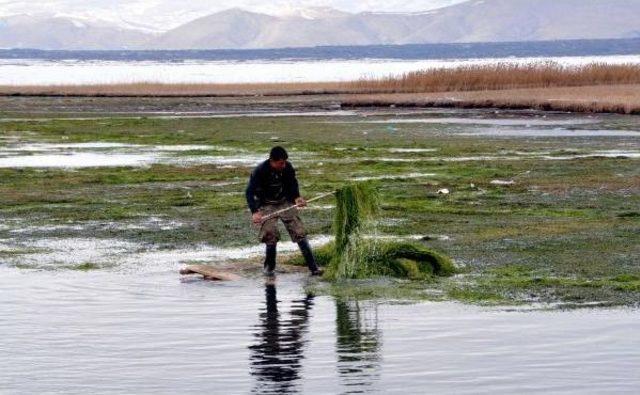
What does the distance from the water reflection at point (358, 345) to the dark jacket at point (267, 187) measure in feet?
7.32

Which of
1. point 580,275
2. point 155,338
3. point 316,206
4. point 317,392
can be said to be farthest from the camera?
point 316,206

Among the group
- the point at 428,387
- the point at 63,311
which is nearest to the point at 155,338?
the point at 63,311

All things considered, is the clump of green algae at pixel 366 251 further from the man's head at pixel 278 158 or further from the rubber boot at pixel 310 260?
the man's head at pixel 278 158

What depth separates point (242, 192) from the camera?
2752 centimetres

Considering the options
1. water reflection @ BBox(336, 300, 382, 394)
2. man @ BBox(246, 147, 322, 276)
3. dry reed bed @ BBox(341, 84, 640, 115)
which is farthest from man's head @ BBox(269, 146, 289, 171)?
dry reed bed @ BBox(341, 84, 640, 115)

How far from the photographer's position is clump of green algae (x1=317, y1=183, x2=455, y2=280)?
1789 centimetres

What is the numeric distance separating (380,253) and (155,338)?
484cm

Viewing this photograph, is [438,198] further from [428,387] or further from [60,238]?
[428,387]

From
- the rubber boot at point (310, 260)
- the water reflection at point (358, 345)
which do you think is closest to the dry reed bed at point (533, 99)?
the rubber boot at point (310, 260)

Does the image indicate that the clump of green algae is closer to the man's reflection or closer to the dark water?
the dark water

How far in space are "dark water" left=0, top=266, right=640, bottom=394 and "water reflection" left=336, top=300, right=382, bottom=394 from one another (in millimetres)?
17

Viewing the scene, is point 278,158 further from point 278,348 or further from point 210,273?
point 278,348

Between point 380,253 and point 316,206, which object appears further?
point 316,206

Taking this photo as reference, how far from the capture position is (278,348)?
13633 mm
